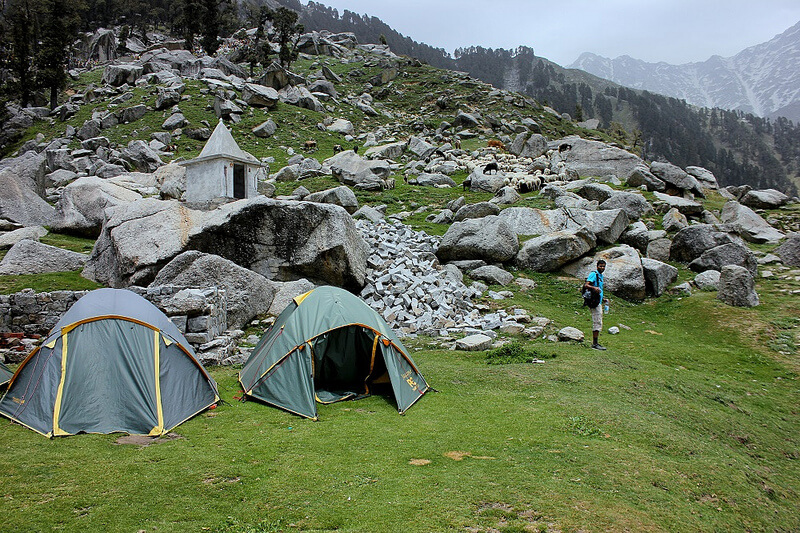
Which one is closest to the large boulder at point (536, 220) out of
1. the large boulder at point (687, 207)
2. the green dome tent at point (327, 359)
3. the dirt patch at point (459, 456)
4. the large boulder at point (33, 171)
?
the large boulder at point (687, 207)

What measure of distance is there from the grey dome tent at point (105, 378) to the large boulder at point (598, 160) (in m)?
40.5

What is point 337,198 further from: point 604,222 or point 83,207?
point 604,222

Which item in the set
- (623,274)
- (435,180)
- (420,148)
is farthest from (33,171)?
(623,274)

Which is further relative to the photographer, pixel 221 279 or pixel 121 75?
pixel 121 75

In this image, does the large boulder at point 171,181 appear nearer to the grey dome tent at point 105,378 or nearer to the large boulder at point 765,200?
the grey dome tent at point 105,378

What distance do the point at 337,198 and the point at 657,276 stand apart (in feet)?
60.3

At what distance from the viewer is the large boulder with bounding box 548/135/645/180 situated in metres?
42.8

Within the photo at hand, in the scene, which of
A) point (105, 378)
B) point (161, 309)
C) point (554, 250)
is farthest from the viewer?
point (554, 250)

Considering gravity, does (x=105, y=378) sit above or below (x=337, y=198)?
below

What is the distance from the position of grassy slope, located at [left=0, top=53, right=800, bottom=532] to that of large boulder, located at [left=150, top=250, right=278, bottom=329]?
421 centimetres

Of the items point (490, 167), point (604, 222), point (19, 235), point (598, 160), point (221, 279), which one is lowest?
point (221, 279)

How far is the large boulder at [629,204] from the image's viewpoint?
2873 cm

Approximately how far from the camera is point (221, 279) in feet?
56.6

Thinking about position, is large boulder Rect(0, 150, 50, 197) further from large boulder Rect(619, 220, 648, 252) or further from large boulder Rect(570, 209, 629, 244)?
large boulder Rect(619, 220, 648, 252)
